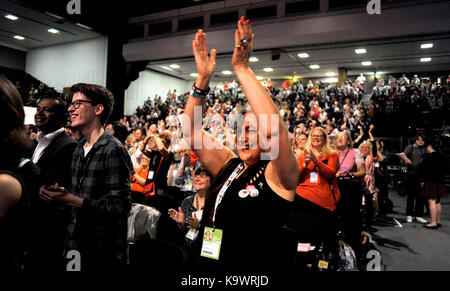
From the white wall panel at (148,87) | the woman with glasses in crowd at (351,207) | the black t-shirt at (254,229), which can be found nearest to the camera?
the black t-shirt at (254,229)

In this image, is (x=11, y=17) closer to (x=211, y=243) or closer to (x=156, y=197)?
(x=156, y=197)

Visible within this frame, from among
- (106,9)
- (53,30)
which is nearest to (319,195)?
(106,9)

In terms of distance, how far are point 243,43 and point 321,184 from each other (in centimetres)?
253

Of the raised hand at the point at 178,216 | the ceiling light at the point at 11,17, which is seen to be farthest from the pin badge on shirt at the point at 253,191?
the ceiling light at the point at 11,17

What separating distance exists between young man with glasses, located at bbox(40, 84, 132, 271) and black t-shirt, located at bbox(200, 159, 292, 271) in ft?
2.21

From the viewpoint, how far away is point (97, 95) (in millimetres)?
1713

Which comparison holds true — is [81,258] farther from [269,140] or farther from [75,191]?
[269,140]

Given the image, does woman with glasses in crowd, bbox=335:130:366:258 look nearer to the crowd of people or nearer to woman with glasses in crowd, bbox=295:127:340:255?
woman with glasses in crowd, bbox=295:127:340:255

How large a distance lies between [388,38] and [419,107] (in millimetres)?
4483

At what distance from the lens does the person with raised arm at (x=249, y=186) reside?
1.01 meters

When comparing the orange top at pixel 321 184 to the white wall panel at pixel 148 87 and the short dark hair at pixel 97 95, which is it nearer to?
the short dark hair at pixel 97 95

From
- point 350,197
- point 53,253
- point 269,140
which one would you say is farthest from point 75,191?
point 350,197

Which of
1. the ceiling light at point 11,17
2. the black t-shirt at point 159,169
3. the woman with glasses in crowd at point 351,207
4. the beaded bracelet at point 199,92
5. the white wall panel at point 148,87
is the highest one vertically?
the ceiling light at point 11,17

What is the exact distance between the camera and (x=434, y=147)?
562 centimetres
